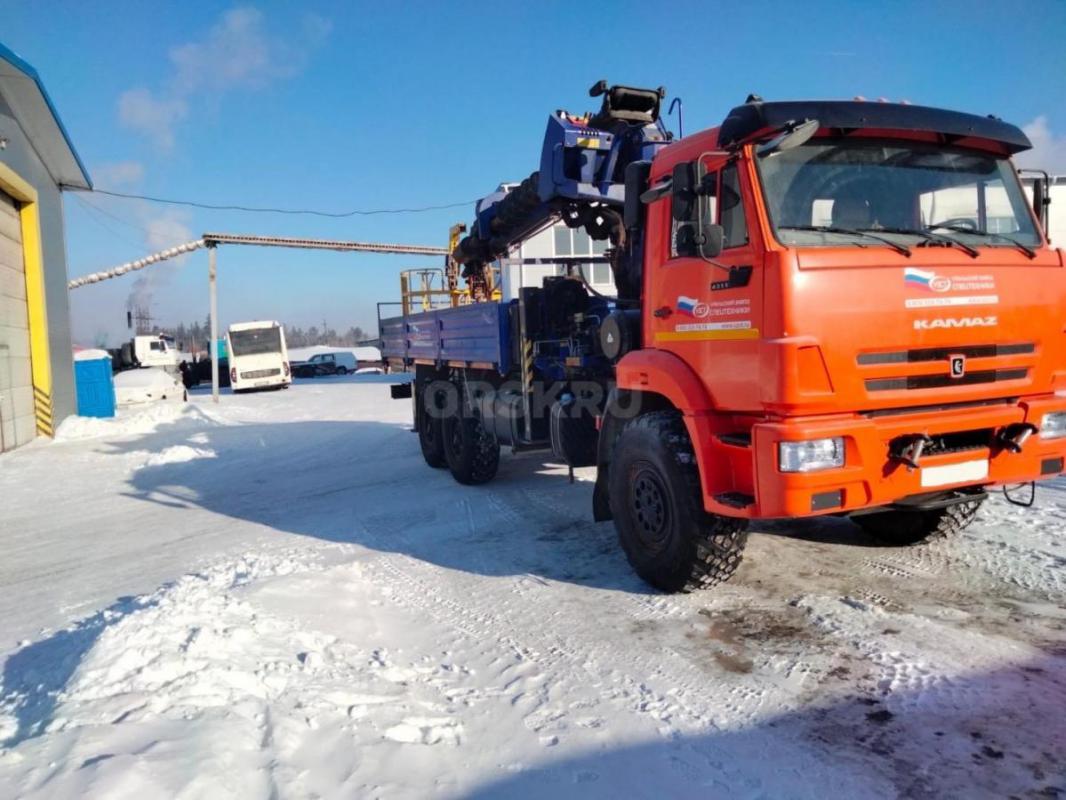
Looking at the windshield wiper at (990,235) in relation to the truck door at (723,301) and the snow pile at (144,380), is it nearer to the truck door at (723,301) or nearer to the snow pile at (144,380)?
the truck door at (723,301)

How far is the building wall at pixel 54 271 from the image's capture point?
15.1 meters

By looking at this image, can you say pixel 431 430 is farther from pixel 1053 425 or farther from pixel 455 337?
pixel 1053 425

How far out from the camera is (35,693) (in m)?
3.38

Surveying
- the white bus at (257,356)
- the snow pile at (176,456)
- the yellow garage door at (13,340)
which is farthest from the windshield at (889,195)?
the white bus at (257,356)

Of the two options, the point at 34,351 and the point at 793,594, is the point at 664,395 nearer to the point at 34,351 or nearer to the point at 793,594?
the point at 793,594

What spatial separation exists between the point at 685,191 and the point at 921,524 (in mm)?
3245

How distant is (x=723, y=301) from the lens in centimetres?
408

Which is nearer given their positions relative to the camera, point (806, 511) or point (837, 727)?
point (837, 727)

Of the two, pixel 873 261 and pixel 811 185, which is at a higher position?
pixel 811 185

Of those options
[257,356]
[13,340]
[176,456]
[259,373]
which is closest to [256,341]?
[257,356]

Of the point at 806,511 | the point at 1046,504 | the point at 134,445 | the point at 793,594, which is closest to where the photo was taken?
the point at 806,511

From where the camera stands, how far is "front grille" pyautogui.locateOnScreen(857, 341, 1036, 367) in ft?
12.1

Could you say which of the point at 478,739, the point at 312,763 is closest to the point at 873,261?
the point at 478,739

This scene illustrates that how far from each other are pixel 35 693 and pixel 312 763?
1647 mm
